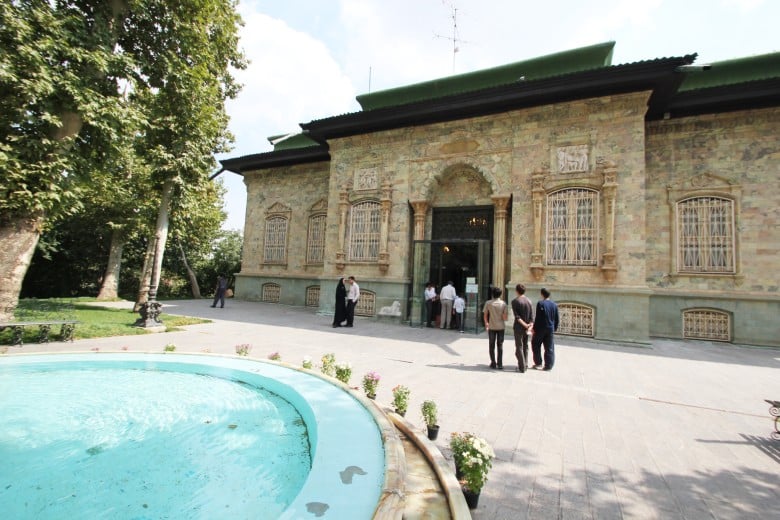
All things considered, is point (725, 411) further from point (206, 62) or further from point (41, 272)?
point (41, 272)

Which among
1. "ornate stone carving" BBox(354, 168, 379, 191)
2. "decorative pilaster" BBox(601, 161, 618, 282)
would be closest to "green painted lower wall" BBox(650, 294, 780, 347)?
"decorative pilaster" BBox(601, 161, 618, 282)

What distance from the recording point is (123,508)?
2576mm

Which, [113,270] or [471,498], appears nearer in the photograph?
[471,498]

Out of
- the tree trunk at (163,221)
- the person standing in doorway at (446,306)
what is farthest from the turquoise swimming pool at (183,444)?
the person standing in doorway at (446,306)

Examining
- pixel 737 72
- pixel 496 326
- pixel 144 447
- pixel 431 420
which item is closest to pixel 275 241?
pixel 496 326

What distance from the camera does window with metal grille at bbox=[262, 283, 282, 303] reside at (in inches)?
741

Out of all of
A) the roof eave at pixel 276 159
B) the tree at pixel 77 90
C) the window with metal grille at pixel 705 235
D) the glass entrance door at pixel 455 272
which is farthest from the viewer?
the roof eave at pixel 276 159

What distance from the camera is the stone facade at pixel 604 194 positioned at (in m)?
10.3

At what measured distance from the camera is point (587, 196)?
430 inches

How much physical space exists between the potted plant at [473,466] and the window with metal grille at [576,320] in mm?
9718

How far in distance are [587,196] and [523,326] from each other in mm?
6692

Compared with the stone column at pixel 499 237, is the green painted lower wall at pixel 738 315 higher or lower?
lower

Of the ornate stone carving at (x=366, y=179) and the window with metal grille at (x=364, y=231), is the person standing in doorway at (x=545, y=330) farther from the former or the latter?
the ornate stone carving at (x=366, y=179)

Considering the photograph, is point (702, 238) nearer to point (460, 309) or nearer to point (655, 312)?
point (655, 312)
